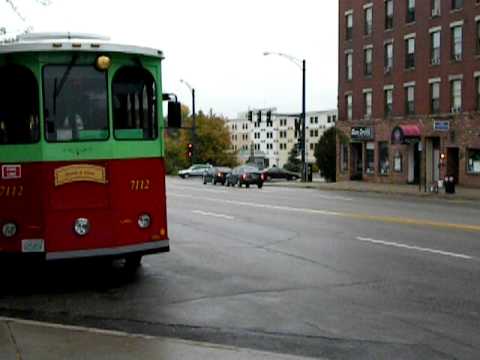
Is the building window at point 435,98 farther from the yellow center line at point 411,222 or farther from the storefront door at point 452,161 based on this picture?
the yellow center line at point 411,222

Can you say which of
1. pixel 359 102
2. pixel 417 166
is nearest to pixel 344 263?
pixel 417 166

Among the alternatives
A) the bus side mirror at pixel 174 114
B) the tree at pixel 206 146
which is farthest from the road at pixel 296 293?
the tree at pixel 206 146

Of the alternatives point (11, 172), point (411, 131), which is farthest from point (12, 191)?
point (411, 131)

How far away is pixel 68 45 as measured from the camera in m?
9.55

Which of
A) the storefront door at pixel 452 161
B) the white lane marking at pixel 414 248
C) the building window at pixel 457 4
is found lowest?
the white lane marking at pixel 414 248

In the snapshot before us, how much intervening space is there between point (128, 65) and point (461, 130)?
3659 cm

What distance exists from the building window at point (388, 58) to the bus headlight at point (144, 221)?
43.0 meters

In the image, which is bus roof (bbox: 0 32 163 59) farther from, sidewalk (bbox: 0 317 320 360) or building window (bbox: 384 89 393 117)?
building window (bbox: 384 89 393 117)

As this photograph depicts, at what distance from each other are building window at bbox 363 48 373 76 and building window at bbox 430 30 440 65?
675 centimetres

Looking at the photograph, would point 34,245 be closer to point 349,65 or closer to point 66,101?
point 66,101

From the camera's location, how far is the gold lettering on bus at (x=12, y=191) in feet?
31.4

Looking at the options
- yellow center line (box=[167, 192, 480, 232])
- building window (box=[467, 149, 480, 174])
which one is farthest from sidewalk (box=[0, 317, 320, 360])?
building window (box=[467, 149, 480, 174])

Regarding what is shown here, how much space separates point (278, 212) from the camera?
23031 mm

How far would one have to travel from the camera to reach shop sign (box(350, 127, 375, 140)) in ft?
173
